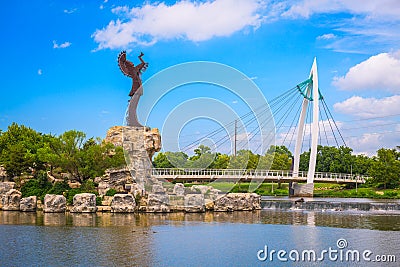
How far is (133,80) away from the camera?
94.6 feet

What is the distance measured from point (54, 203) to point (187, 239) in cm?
1131

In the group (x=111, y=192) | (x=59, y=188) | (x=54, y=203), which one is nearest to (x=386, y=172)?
(x=111, y=192)

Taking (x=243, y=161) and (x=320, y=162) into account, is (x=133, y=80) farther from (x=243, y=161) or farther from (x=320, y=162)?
(x=320, y=162)

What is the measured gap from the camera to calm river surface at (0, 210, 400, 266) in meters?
11.9

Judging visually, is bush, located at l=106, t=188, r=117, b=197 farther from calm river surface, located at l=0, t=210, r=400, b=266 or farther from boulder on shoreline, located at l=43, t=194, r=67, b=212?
calm river surface, located at l=0, t=210, r=400, b=266

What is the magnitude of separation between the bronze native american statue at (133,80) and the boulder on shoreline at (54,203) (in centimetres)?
686

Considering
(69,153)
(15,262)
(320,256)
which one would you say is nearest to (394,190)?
(69,153)

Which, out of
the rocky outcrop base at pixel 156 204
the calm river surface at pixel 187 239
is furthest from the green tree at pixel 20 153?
the rocky outcrop base at pixel 156 204

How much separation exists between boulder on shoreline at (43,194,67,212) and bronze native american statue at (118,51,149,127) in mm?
6862

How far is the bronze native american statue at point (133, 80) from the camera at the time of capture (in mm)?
28608

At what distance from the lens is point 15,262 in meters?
11.5

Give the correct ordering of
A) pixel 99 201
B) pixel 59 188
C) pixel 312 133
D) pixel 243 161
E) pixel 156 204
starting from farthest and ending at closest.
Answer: pixel 243 161, pixel 312 133, pixel 59 188, pixel 99 201, pixel 156 204

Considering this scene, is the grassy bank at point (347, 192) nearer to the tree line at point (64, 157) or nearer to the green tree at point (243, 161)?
the green tree at point (243, 161)

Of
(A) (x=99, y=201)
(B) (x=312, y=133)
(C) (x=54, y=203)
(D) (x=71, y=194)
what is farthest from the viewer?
(B) (x=312, y=133)
